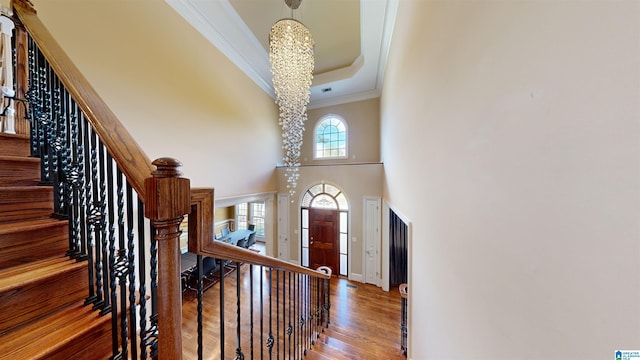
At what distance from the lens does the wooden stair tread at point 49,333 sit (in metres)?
0.72

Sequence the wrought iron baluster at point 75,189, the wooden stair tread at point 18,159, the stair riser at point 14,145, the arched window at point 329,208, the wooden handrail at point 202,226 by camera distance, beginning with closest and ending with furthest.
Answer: the wooden handrail at point 202,226
the wrought iron baluster at point 75,189
the wooden stair tread at point 18,159
the stair riser at point 14,145
the arched window at point 329,208

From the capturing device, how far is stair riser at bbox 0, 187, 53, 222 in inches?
44.6

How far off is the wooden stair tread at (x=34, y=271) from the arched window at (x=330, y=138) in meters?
5.72

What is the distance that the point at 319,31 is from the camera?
4031 mm

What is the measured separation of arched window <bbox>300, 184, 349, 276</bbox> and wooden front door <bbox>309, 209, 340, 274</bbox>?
0.22ft

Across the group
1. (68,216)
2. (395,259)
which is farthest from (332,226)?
(68,216)

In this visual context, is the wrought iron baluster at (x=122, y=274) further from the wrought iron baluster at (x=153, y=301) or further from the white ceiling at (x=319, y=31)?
the white ceiling at (x=319, y=31)

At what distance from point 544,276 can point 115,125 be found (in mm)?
1617

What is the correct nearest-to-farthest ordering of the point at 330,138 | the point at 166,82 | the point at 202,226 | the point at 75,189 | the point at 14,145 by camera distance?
the point at 202,226, the point at 75,189, the point at 14,145, the point at 166,82, the point at 330,138

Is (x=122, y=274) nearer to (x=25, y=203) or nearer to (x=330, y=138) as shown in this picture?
(x=25, y=203)

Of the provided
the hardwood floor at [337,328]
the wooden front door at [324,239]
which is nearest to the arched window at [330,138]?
the wooden front door at [324,239]

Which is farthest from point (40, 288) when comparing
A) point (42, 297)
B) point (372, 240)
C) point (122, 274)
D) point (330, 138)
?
point (330, 138)

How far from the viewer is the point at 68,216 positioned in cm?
119

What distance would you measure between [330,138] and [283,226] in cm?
316
